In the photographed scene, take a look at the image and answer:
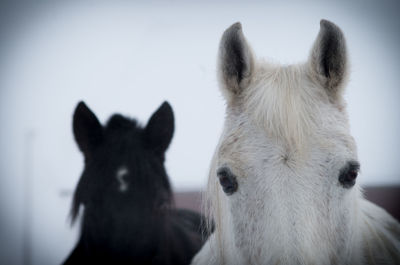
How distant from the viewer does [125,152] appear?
8.14 ft

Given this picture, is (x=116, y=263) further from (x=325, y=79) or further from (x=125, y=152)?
(x=325, y=79)

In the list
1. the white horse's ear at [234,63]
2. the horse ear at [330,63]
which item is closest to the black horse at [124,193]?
the white horse's ear at [234,63]

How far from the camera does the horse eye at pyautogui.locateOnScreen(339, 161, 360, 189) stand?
1.29 meters

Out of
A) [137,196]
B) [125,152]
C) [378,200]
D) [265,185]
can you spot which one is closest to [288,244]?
[265,185]

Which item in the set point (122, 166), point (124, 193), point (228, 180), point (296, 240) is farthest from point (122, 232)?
point (296, 240)

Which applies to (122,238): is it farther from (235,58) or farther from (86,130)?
(235,58)

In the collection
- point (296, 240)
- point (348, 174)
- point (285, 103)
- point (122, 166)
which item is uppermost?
point (285, 103)

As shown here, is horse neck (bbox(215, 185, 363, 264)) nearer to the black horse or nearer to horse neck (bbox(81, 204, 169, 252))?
the black horse

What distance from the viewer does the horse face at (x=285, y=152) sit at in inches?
47.1

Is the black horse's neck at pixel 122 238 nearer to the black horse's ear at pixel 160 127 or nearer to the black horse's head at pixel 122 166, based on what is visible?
the black horse's head at pixel 122 166

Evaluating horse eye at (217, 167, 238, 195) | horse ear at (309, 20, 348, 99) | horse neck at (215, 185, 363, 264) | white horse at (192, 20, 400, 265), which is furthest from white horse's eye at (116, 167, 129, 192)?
horse ear at (309, 20, 348, 99)

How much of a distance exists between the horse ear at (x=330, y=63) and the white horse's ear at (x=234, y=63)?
330mm

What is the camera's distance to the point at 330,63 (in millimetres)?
1535

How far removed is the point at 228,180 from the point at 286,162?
0.29 metres
